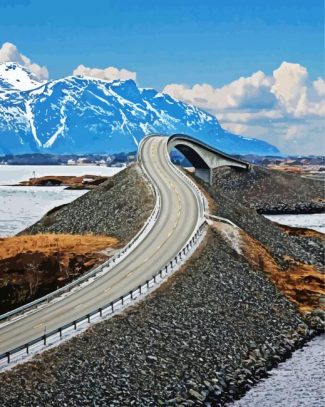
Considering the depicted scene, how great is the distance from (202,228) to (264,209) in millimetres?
84592

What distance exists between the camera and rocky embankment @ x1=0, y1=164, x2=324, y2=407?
35031 mm

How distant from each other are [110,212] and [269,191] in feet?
274

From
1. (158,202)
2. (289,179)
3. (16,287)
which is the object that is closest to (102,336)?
(16,287)

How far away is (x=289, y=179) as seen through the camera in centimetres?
17175

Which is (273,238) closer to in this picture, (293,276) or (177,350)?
(293,276)

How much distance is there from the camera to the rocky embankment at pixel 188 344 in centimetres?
3503

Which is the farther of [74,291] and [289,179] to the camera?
[289,179]

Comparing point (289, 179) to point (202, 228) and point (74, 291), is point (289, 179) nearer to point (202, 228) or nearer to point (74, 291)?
point (202, 228)

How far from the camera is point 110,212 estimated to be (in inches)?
3354

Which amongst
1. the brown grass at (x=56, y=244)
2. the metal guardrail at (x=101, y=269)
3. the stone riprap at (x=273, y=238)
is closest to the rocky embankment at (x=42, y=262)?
the brown grass at (x=56, y=244)

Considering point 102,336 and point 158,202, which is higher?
point 158,202

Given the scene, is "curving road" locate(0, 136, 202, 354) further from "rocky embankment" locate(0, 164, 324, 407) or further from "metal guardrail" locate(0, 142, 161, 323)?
"rocky embankment" locate(0, 164, 324, 407)

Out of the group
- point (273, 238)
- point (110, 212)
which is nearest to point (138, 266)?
point (110, 212)

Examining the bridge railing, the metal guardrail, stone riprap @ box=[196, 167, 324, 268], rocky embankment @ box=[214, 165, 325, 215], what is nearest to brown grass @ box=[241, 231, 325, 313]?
stone riprap @ box=[196, 167, 324, 268]
